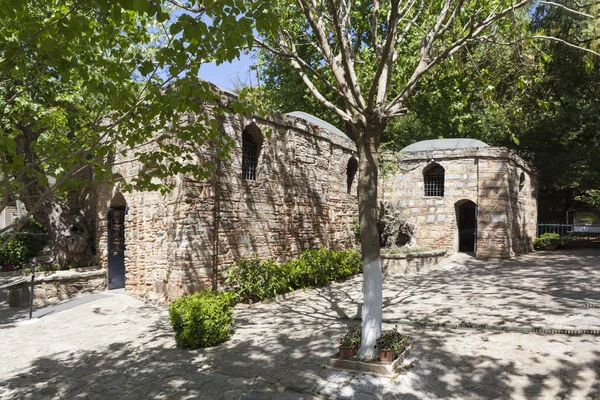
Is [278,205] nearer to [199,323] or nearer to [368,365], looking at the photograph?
[199,323]

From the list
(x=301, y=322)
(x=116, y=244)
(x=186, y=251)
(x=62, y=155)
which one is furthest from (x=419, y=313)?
(x=116, y=244)

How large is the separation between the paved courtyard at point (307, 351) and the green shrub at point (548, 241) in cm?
869

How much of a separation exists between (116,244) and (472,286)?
9255mm

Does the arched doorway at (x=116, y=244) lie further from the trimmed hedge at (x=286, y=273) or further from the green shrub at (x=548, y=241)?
the green shrub at (x=548, y=241)

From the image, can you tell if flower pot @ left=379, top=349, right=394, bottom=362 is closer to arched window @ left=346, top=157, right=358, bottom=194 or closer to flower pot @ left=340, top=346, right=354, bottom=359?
flower pot @ left=340, top=346, right=354, bottom=359

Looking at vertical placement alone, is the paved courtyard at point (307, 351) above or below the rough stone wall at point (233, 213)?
below

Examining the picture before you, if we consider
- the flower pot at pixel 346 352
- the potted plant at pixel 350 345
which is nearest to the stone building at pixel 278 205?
the potted plant at pixel 350 345

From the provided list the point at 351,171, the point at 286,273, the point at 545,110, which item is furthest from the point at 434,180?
the point at 286,273

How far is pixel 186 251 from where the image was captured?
8422 millimetres

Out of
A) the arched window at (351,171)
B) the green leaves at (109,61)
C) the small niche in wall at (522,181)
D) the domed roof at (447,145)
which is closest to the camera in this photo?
the green leaves at (109,61)

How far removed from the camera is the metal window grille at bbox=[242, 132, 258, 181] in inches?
401

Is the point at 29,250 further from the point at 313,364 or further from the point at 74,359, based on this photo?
the point at 313,364

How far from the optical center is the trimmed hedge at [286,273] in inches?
363

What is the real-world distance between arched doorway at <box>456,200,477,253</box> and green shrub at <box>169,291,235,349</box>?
1265 centimetres
